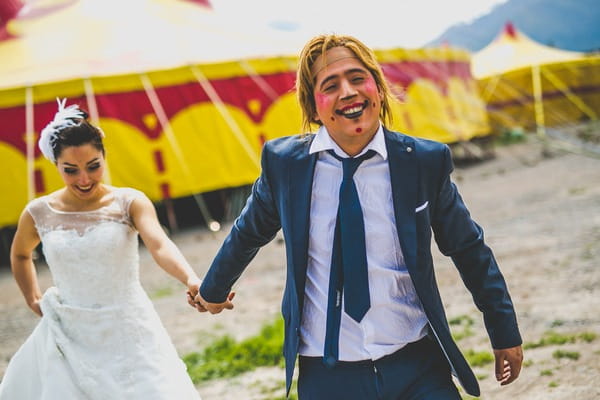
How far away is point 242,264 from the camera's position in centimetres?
207

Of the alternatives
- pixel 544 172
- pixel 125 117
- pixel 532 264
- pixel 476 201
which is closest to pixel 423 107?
pixel 544 172

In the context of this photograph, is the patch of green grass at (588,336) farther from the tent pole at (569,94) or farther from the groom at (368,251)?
the tent pole at (569,94)

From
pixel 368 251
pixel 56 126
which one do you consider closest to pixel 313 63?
pixel 368 251

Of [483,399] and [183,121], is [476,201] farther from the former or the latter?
[483,399]

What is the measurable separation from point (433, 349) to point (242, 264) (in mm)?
666

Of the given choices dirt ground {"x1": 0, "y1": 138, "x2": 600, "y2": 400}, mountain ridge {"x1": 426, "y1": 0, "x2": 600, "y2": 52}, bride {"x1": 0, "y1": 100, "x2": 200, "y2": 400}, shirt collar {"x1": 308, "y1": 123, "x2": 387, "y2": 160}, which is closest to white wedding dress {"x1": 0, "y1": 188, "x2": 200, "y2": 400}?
bride {"x1": 0, "y1": 100, "x2": 200, "y2": 400}

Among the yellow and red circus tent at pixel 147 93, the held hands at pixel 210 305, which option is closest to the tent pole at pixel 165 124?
the yellow and red circus tent at pixel 147 93

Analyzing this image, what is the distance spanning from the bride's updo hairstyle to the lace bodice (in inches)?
10.1

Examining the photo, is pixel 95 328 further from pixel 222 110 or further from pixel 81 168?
pixel 222 110

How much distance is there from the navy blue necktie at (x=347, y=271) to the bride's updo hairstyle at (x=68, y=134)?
129 cm

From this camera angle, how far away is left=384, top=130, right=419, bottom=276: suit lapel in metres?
1.77

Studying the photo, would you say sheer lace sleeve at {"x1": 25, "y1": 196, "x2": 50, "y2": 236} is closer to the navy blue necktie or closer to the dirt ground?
the navy blue necktie

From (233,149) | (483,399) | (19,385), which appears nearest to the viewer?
(19,385)

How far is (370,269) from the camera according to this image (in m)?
1.81
